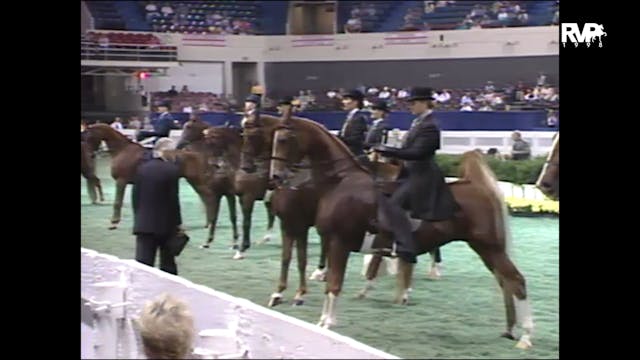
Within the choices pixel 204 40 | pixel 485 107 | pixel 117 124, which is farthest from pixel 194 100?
pixel 204 40

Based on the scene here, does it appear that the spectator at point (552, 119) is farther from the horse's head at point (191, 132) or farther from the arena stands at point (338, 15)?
the arena stands at point (338, 15)

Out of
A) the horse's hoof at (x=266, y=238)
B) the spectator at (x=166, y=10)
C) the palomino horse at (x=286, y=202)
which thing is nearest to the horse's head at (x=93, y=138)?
the palomino horse at (x=286, y=202)

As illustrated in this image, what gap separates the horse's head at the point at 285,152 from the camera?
131 inches

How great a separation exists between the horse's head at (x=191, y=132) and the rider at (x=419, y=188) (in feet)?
2.72

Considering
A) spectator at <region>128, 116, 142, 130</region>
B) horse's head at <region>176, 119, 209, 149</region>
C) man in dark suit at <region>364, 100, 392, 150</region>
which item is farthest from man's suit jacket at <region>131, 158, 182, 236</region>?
man in dark suit at <region>364, 100, 392, 150</region>

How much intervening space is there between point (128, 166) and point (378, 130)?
1066mm

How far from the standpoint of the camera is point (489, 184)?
3.27m

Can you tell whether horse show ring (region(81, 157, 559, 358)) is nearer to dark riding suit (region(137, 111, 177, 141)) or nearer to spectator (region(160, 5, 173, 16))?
dark riding suit (region(137, 111, 177, 141))

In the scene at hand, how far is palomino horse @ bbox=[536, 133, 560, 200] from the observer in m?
3.11

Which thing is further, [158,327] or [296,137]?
[296,137]

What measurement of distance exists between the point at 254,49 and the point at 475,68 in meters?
2.97
